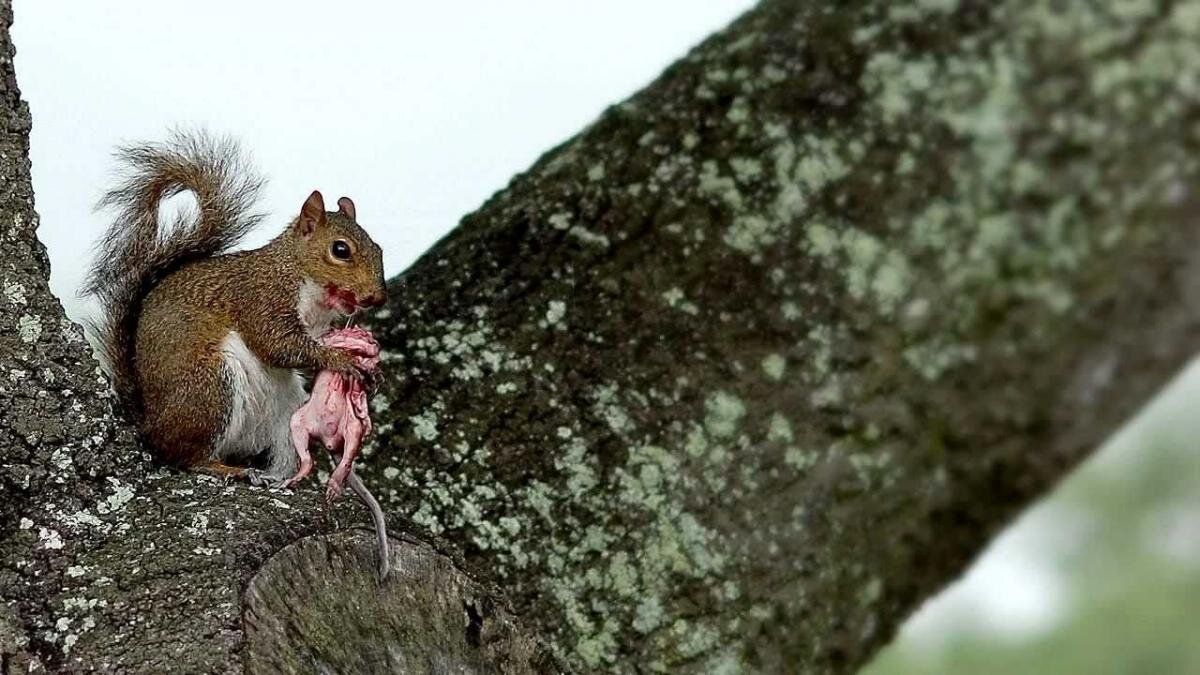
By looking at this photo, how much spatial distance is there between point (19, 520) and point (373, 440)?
34cm

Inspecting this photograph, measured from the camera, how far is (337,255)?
1902mm

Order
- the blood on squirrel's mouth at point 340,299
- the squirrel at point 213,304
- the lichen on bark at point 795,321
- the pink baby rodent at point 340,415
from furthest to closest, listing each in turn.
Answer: the blood on squirrel's mouth at point 340,299
the squirrel at point 213,304
the pink baby rodent at point 340,415
the lichen on bark at point 795,321

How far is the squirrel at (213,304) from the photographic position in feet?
5.44

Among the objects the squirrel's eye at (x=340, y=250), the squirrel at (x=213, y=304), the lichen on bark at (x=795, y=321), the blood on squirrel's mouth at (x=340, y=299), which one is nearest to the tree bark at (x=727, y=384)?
the lichen on bark at (x=795, y=321)

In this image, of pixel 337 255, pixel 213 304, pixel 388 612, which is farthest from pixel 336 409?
pixel 337 255

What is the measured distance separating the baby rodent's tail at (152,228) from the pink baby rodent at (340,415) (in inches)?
15.5

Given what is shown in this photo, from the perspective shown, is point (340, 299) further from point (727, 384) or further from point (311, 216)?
point (727, 384)

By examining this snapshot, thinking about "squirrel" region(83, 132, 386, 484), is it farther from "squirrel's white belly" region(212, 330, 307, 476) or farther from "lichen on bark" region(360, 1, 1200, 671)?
"lichen on bark" region(360, 1, 1200, 671)

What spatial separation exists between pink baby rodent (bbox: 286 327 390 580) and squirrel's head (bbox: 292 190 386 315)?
36 centimetres

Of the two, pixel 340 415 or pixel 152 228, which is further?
pixel 152 228

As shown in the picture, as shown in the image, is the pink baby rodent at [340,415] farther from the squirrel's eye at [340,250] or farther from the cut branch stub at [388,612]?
the squirrel's eye at [340,250]

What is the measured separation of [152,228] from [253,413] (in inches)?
11.9

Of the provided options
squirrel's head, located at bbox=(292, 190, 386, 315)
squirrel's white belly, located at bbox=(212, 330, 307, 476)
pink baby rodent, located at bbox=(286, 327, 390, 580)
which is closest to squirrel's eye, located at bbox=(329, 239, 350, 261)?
squirrel's head, located at bbox=(292, 190, 386, 315)

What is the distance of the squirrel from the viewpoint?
166 cm
